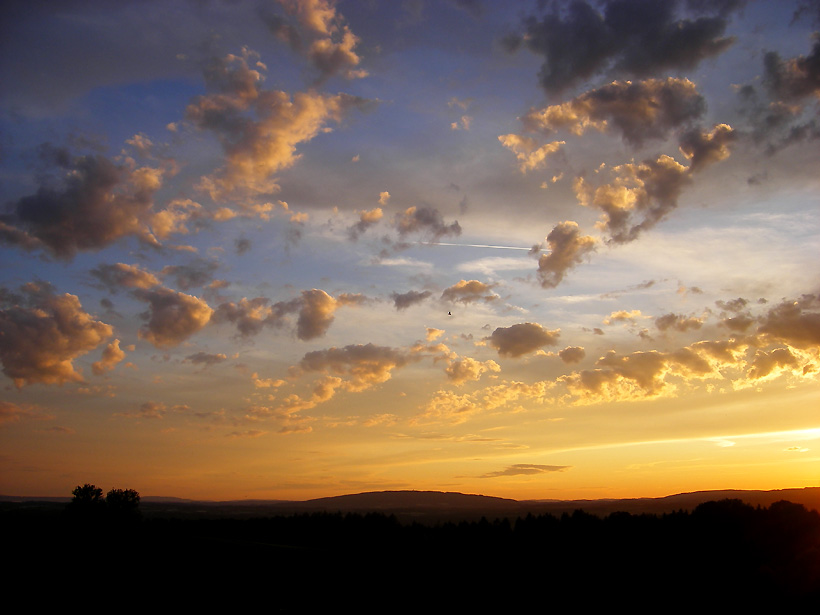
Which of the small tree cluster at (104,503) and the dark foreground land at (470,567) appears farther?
the small tree cluster at (104,503)

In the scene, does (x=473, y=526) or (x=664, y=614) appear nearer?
(x=664, y=614)

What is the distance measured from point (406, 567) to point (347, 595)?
18.9 metres

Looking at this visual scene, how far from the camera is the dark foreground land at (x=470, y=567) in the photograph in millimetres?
80062

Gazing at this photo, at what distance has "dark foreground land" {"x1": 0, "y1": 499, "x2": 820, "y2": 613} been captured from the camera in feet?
263

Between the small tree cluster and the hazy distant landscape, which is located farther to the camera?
the small tree cluster

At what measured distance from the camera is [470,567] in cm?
10106

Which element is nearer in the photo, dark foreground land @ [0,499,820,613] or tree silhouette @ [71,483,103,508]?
dark foreground land @ [0,499,820,613]

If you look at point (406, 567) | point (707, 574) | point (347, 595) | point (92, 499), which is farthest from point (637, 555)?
point (92, 499)

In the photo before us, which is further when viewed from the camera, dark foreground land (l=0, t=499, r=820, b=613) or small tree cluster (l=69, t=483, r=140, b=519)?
small tree cluster (l=69, t=483, r=140, b=519)

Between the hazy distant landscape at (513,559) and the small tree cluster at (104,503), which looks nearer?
the hazy distant landscape at (513,559)

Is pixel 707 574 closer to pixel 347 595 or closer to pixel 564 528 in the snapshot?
pixel 564 528

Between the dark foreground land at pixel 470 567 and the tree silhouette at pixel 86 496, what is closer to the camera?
the dark foreground land at pixel 470 567

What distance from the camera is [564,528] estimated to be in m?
114

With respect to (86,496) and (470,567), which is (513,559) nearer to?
(470,567)
